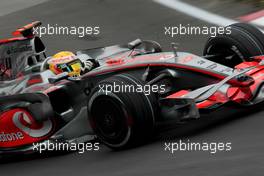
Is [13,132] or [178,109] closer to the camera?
[178,109]

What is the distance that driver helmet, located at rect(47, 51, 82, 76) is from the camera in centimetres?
724

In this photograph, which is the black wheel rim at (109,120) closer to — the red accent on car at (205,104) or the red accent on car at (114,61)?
the red accent on car at (205,104)

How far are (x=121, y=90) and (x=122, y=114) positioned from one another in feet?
0.71

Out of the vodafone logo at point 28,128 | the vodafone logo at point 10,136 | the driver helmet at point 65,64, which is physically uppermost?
the driver helmet at point 65,64

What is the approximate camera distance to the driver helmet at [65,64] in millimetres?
7238

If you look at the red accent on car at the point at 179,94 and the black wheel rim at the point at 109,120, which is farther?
the red accent on car at the point at 179,94

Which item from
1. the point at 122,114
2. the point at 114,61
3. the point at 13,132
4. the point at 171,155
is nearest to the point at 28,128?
the point at 13,132

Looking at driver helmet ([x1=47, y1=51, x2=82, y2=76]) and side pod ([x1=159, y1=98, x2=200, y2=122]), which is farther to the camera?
driver helmet ([x1=47, y1=51, x2=82, y2=76])

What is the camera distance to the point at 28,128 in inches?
277

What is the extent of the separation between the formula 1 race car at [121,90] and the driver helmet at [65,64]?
24mm

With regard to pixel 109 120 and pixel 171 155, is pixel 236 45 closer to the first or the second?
pixel 109 120

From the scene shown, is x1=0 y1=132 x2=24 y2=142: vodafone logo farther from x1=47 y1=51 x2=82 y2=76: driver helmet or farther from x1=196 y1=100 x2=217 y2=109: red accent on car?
x1=196 y1=100 x2=217 y2=109: red accent on car

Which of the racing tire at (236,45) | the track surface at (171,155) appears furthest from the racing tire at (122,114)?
the racing tire at (236,45)

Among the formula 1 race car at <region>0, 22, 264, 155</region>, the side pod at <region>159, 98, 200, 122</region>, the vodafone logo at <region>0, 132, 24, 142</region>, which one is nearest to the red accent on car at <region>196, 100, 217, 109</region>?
the formula 1 race car at <region>0, 22, 264, 155</region>
